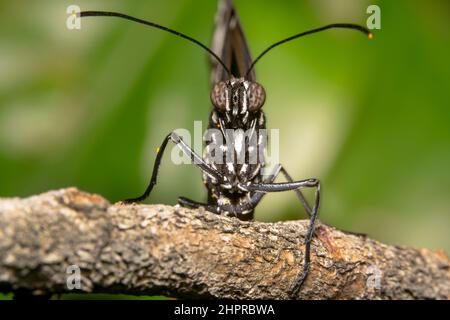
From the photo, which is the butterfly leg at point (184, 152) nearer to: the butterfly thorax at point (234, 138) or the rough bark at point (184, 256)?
the butterfly thorax at point (234, 138)

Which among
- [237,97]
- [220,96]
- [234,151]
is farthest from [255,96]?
[234,151]

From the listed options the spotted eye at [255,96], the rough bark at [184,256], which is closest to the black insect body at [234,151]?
the spotted eye at [255,96]

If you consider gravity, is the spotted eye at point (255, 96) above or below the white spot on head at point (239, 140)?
above

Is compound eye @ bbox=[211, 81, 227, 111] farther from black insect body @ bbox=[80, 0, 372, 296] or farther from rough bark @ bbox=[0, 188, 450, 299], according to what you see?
rough bark @ bbox=[0, 188, 450, 299]

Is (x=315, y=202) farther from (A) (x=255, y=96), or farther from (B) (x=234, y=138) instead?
(A) (x=255, y=96)
